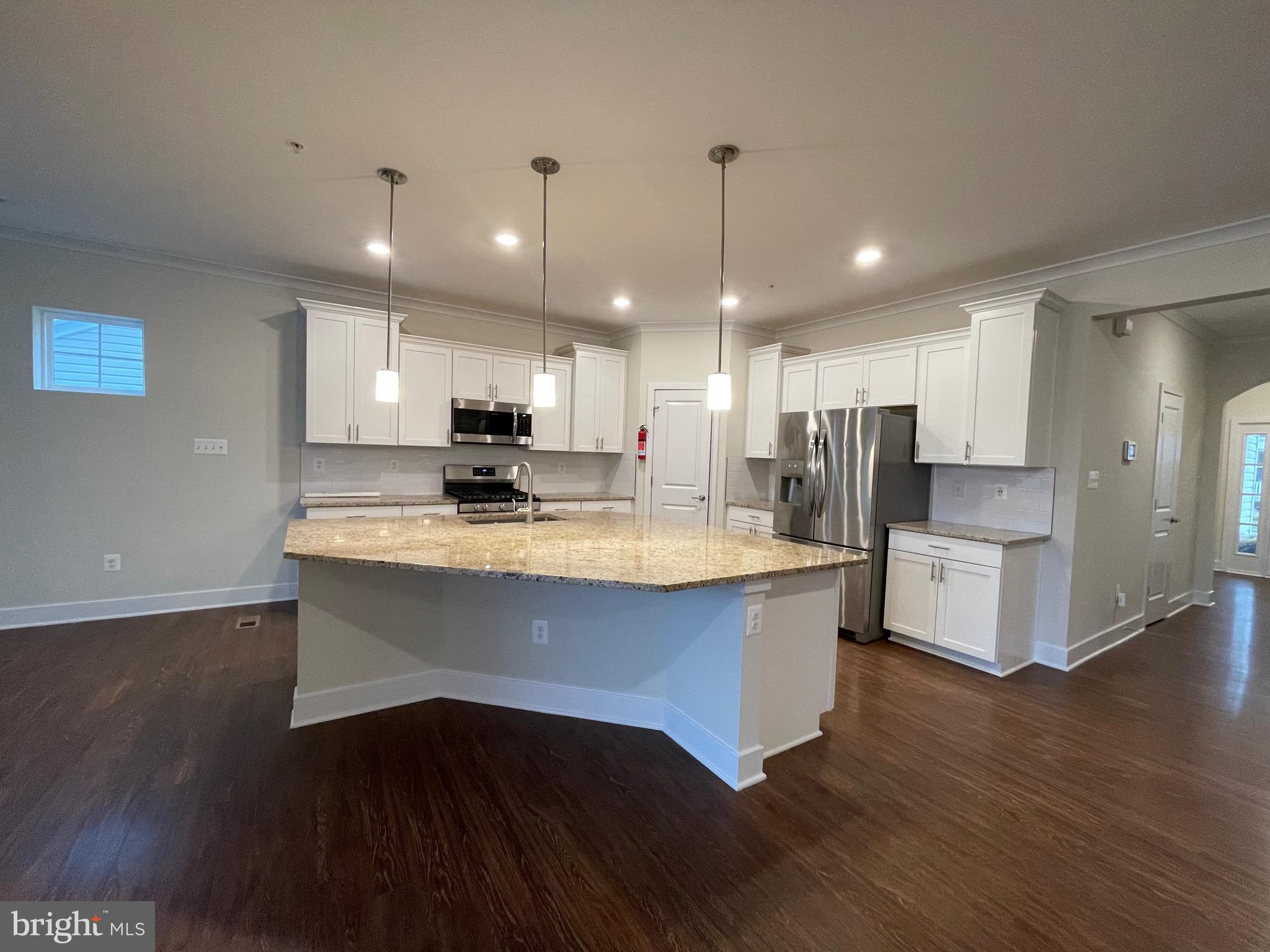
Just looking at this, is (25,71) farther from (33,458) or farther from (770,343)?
(770,343)

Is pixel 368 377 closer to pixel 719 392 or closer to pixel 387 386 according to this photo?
pixel 387 386

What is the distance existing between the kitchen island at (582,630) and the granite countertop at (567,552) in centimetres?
1

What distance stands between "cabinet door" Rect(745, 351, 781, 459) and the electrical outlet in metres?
3.03

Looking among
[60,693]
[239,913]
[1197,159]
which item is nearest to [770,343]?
[1197,159]

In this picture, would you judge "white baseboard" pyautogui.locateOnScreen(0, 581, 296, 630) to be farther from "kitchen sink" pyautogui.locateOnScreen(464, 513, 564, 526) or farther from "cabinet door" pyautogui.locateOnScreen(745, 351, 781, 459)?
"cabinet door" pyautogui.locateOnScreen(745, 351, 781, 459)

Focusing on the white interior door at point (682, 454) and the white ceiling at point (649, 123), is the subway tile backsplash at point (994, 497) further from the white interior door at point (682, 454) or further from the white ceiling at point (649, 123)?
the white interior door at point (682, 454)

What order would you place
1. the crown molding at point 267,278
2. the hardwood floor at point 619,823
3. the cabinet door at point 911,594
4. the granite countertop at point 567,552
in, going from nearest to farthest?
the hardwood floor at point 619,823
the granite countertop at point 567,552
the crown molding at point 267,278
the cabinet door at point 911,594

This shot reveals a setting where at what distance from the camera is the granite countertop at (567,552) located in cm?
187

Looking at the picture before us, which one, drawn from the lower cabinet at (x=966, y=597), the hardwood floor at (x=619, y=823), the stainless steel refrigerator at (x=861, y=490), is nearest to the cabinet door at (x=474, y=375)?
the hardwood floor at (x=619, y=823)

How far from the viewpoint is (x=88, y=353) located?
369 cm

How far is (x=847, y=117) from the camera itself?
80.6 inches

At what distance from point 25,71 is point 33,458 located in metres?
2.78

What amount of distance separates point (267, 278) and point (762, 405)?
4.28 meters

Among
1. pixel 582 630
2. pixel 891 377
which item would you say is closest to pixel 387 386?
pixel 582 630
